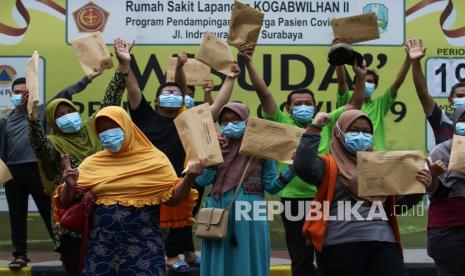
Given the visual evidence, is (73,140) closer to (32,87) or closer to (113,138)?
(32,87)

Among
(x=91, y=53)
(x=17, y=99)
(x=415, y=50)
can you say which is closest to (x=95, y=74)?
(x=91, y=53)

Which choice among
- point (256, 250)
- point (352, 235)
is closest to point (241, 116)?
point (256, 250)

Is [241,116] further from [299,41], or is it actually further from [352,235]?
[299,41]

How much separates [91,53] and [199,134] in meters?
2.25

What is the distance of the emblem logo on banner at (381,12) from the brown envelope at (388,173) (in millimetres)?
4171

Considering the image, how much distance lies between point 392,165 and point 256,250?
1.29 metres

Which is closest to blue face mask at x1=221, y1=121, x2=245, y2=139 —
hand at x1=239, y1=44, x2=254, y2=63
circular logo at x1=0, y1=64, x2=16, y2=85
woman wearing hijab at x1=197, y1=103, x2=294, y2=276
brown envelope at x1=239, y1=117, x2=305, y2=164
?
woman wearing hijab at x1=197, y1=103, x2=294, y2=276

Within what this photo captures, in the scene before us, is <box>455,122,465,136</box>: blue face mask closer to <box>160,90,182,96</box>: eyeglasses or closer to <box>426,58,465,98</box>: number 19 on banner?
<box>160,90,182,96</box>: eyeglasses

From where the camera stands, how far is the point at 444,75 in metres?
10.1

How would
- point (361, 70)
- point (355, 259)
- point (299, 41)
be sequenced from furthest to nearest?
point (299, 41)
point (361, 70)
point (355, 259)

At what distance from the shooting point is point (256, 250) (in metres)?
6.93

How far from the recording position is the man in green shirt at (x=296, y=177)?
7.48 meters

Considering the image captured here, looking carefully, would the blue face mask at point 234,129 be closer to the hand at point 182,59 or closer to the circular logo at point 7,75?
the hand at point 182,59

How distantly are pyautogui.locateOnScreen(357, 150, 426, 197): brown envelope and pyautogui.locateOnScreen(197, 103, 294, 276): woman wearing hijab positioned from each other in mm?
911
